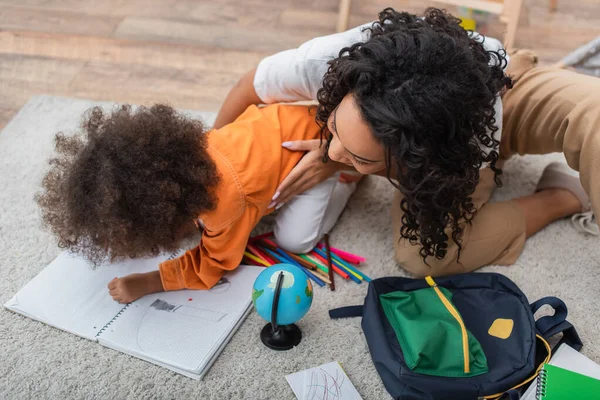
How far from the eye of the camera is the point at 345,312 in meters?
1.08

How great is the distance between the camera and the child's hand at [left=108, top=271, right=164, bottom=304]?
105cm

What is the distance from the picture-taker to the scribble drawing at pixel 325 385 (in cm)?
95

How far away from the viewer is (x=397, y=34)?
0.91 meters

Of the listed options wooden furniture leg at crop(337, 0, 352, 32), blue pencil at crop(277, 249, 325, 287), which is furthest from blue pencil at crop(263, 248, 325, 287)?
wooden furniture leg at crop(337, 0, 352, 32)

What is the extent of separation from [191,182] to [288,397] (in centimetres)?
39

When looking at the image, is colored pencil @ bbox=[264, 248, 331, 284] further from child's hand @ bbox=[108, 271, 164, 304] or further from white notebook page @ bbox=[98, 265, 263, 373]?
child's hand @ bbox=[108, 271, 164, 304]

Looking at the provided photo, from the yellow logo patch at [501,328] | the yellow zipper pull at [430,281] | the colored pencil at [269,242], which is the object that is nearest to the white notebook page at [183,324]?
the colored pencil at [269,242]

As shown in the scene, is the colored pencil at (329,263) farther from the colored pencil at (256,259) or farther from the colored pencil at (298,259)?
the colored pencil at (256,259)

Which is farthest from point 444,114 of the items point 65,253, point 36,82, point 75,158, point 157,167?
point 36,82

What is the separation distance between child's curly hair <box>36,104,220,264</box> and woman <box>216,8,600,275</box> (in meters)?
0.21

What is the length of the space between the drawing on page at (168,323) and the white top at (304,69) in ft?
1.46

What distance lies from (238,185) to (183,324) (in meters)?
0.27

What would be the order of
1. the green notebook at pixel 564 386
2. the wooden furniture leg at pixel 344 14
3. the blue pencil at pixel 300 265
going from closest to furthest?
the green notebook at pixel 564 386
the blue pencil at pixel 300 265
the wooden furniture leg at pixel 344 14

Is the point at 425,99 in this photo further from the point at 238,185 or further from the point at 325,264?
the point at 325,264
